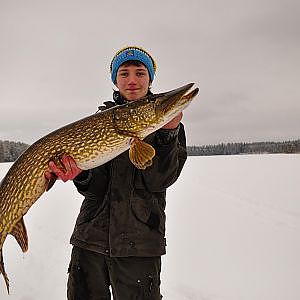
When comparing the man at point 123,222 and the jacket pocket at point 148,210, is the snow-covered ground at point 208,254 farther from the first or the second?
the jacket pocket at point 148,210

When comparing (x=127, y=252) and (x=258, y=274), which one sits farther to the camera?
(x=258, y=274)

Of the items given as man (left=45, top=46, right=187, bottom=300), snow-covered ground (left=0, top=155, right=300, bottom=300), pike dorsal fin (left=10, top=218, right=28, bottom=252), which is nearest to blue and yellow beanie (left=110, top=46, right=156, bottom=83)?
man (left=45, top=46, right=187, bottom=300)

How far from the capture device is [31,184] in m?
2.19

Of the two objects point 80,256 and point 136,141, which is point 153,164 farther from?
point 80,256

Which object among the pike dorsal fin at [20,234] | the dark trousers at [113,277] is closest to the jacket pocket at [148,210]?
the dark trousers at [113,277]

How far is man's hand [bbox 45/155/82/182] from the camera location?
85.6 inches

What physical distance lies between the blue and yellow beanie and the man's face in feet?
0.14

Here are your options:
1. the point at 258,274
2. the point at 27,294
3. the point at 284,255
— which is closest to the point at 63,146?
the point at 27,294

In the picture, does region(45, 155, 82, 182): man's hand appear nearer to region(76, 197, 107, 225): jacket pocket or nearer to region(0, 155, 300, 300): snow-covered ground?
region(76, 197, 107, 225): jacket pocket

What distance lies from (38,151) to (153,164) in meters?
0.76

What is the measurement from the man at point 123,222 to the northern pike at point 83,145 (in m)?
0.08

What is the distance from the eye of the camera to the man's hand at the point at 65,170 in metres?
2.17

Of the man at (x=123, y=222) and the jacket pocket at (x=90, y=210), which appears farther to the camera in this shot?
the jacket pocket at (x=90, y=210)

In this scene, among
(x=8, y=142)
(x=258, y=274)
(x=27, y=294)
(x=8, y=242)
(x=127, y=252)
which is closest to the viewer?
→ (x=127, y=252)
